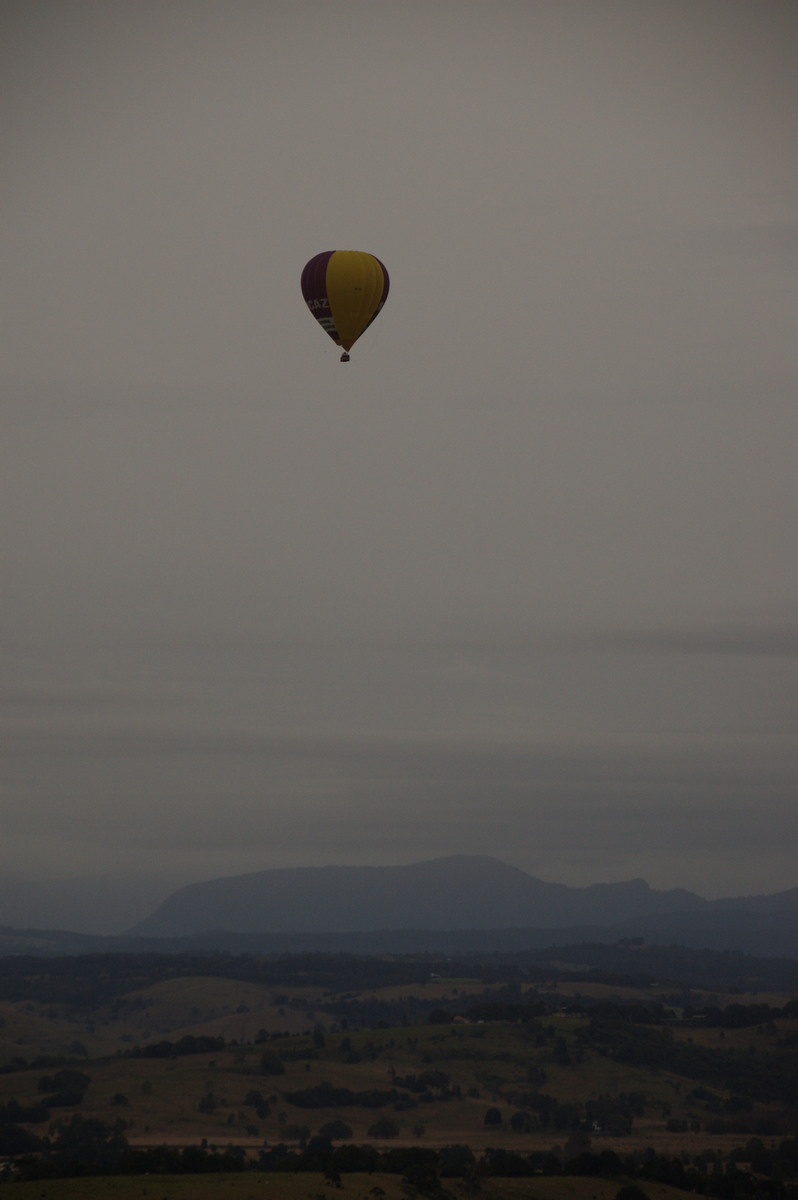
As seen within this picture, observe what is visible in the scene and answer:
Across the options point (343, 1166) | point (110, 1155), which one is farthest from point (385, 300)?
point (110, 1155)

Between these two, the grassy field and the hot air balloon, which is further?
the grassy field

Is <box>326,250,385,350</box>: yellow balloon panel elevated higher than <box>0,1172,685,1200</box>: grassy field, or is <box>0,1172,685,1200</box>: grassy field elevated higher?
<box>326,250,385,350</box>: yellow balloon panel

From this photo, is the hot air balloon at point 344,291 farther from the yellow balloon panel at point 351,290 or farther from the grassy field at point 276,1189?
the grassy field at point 276,1189

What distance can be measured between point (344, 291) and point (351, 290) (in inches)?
20.4

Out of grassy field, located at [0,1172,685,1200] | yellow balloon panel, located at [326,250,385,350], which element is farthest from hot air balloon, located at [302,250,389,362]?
grassy field, located at [0,1172,685,1200]

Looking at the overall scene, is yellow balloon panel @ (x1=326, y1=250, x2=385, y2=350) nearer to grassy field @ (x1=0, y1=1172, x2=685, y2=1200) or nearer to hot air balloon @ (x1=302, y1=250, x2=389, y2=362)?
hot air balloon @ (x1=302, y1=250, x2=389, y2=362)

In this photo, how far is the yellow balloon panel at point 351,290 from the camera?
111 meters

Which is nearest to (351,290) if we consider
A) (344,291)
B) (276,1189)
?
(344,291)

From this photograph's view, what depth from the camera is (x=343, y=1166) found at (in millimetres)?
153500

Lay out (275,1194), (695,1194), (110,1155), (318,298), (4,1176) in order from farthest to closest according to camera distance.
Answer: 1. (110,1155)
2. (695,1194)
3. (4,1176)
4. (275,1194)
5. (318,298)

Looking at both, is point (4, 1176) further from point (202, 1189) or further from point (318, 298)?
point (318, 298)

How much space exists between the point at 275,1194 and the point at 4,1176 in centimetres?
3404

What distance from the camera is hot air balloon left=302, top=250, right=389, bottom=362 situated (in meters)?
111

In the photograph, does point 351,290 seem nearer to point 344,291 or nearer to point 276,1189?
point 344,291
